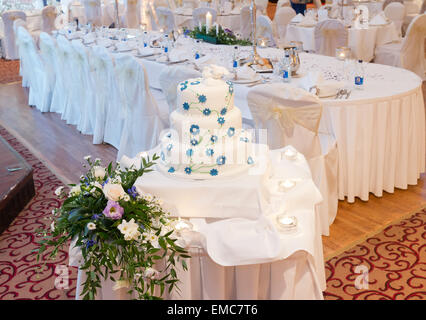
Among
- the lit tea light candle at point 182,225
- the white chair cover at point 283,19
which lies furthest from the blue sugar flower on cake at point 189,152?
the white chair cover at point 283,19

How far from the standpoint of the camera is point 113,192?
4.95ft

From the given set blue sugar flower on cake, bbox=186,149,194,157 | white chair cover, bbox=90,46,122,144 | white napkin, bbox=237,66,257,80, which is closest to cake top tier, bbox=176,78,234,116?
blue sugar flower on cake, bbox=186,149,194,157

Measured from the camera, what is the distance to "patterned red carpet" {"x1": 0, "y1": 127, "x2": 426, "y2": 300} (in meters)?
2.37

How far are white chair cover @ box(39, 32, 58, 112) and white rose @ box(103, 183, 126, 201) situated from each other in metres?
4.17

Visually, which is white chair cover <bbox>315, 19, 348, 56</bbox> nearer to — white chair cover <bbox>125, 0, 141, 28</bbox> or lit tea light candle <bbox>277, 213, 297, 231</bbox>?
lit tea light candle <bbox>277, 213, 297, 231</bbox>

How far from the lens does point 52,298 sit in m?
2.39

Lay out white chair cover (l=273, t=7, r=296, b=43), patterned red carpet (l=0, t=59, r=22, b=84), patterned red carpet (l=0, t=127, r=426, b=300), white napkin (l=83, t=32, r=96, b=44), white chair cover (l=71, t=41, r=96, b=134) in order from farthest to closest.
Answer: patterned red carpet (l=0, t=59, r=22, b=84) → white chair cover (l=273, t=7, r=296, b=43) → white napkin (l=83, t=32, r=96, b=44) → white chair cover (l=71, t=41, r=96, b=134) → patterned red carpet (l=0, t=127, r=426, b=300)

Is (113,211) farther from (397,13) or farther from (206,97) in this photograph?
(397,13)

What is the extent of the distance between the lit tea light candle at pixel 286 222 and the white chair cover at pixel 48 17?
8447 mm

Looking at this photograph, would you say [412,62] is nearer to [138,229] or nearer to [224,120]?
[224,120]

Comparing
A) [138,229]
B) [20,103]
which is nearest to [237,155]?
[138,229]

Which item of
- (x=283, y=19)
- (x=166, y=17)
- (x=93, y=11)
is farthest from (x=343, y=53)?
(x=93, y=11)

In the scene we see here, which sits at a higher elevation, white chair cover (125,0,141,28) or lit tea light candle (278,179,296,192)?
white chair cover (125,0,141,28)

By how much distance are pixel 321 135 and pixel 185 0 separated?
783cm
